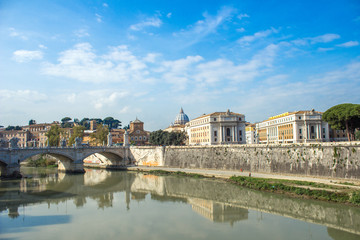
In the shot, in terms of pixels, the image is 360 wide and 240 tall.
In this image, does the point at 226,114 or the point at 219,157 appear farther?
the point at 226,114

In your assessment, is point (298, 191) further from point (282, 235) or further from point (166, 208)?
point (166, 208)

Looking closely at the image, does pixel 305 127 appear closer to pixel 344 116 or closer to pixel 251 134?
pixel 344 116

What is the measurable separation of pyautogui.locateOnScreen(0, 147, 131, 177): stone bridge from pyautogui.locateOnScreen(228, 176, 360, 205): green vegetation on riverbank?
24.5 meters

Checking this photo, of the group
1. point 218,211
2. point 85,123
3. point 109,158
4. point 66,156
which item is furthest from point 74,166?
point 85,123

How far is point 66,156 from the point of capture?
143ft

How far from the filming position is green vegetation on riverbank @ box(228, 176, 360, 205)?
20.3 m

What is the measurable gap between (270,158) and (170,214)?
16688 mm

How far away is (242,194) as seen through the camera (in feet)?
83.5

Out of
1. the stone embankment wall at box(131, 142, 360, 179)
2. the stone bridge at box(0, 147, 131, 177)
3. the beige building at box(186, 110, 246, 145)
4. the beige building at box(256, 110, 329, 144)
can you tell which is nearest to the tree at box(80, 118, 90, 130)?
the stone bridge at box(0, 147, 131, 177)

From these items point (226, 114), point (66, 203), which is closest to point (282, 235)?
point (66, 203)

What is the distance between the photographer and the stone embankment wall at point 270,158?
26.0 meters

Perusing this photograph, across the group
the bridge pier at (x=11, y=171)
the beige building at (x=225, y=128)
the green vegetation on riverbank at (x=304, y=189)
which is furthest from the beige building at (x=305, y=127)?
the bridge pier at (x=11, y=171)

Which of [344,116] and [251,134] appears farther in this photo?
[251,134]

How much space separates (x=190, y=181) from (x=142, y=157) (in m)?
19.6
